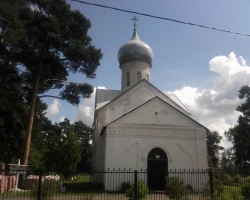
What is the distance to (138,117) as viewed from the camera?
1927cm

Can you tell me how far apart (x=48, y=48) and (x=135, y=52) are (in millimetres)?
10629

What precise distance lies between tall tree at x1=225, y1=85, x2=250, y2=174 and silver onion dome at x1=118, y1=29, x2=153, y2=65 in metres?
12.3

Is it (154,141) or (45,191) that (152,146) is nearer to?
(154,141)

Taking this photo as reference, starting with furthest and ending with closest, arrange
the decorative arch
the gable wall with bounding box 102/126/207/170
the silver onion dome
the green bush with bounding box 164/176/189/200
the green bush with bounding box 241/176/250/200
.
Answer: the silver onion dome < the decorative arch < the gable wall with bounding box 102/126/207/170 < the green bush with bounding box 241/176/250/200 < the green bush with bounding box 164/176/189/200

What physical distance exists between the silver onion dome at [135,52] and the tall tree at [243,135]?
1230 centimetres

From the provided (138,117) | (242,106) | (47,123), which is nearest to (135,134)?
(138,117)

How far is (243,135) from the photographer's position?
1289 inches

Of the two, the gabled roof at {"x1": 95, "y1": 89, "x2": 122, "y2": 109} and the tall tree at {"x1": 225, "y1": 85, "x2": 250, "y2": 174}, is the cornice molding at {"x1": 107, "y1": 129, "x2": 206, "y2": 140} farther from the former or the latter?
the tall tree at {"x1": 225, "y1": 85, "x2": 250, "y2": 174}

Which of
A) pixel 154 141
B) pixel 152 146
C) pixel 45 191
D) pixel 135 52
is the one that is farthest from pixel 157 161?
pixel 135 52

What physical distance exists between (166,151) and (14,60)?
11719 mm

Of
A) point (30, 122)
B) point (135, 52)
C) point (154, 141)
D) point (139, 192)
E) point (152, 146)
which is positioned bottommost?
point (139, 192)

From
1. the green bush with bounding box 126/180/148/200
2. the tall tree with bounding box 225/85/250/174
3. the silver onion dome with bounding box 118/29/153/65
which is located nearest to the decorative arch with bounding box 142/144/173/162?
the green bush with bounding box 126/180/148/200

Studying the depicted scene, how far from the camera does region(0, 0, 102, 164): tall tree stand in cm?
1686

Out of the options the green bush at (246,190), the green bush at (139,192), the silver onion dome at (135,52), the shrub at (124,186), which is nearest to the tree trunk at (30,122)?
the shrub at (124,186)
